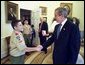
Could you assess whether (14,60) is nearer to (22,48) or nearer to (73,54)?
(22,48)

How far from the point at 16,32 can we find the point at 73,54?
922 millimetres

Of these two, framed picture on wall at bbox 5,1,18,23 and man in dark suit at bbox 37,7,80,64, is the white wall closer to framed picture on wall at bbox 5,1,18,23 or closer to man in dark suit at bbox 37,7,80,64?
framed picture on wall at bbox 5,1,18,23

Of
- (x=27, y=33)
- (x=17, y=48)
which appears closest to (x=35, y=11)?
(x=27, y=33)

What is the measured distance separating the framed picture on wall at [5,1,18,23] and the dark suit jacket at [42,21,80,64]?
15.7 ft

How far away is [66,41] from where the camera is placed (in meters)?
2.38

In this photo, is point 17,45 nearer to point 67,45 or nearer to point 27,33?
point 67,45

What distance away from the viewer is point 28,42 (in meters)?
7.82

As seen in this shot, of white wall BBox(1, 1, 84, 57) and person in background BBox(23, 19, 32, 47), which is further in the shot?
person in background BBox(23, 19, 32, 47)

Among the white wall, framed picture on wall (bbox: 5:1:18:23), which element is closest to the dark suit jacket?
the white wall

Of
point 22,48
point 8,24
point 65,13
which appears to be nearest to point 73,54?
point 65,13

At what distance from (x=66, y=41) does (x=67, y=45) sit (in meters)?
0.06

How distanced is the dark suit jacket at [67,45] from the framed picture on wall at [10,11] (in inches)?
189

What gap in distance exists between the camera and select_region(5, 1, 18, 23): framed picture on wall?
702cm

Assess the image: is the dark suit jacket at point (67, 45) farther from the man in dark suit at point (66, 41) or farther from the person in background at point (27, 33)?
the person in background at point (27, 33)
